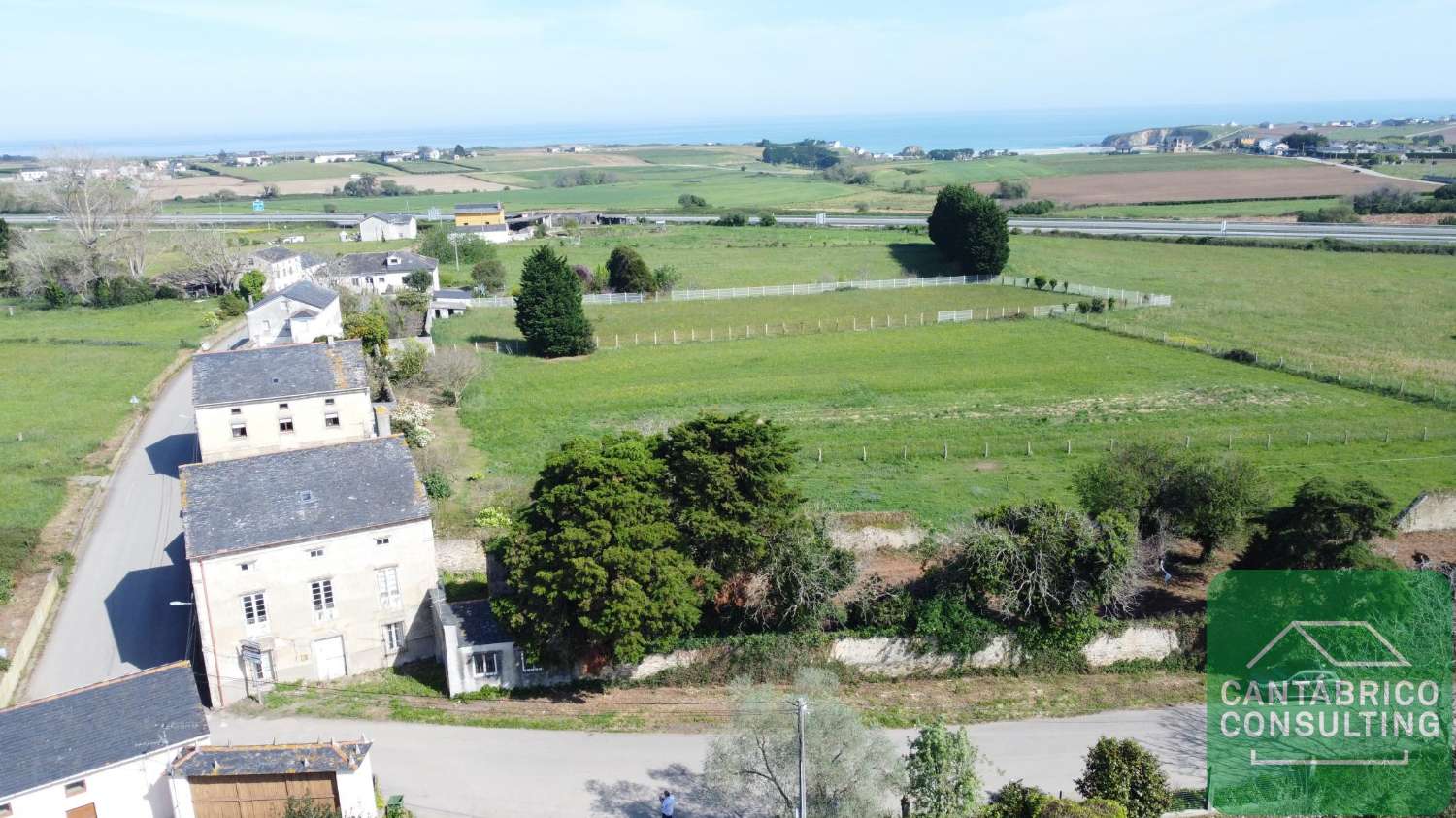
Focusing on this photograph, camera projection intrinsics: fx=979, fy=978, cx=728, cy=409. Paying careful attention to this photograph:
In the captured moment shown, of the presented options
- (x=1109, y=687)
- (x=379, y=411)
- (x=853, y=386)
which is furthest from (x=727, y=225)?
(x=1109, y=687)

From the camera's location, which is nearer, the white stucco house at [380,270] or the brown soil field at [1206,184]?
the white stucco house at [380,270]

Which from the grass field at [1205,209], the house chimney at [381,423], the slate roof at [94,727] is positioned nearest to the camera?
the slate roof at [94,727]

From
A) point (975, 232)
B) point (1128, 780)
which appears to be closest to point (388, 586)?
point (1128, 780)

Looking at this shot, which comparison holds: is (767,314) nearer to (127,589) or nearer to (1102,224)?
(127,589)

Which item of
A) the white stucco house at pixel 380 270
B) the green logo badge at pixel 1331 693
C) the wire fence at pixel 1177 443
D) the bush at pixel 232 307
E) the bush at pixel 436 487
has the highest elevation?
the white stucco house at pixel 380 270

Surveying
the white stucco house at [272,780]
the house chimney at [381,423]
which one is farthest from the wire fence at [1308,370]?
the white stucco house at [272,780]

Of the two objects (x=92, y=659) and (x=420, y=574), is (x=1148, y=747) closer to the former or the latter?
(x=420, y=574)

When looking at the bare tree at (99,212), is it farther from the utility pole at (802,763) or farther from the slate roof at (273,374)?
the utility pole at (802,763)
